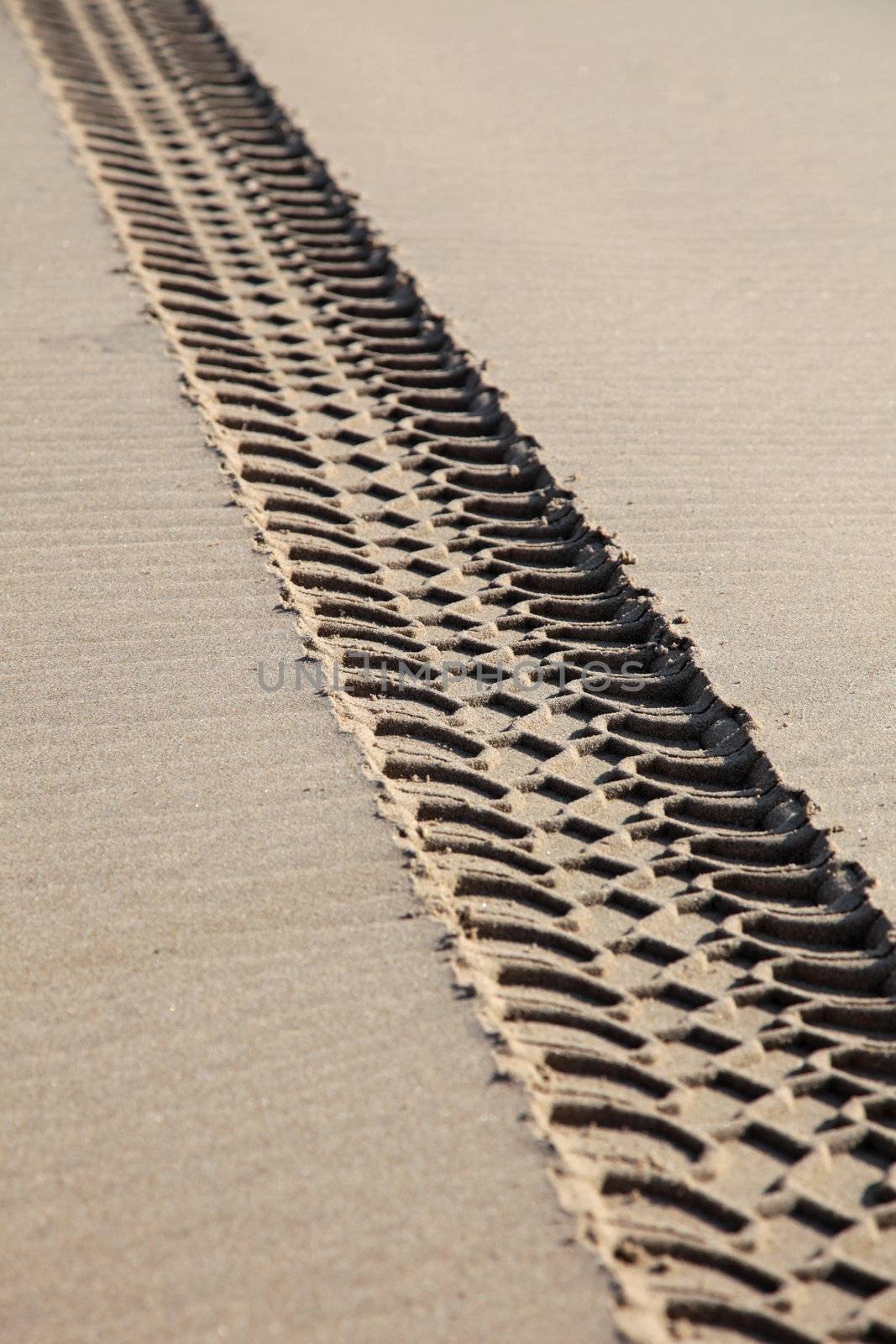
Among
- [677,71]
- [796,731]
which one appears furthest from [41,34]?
[796,731]

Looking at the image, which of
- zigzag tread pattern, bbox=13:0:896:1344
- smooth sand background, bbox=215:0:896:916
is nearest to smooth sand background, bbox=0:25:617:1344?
zigzag tread pattern, bbox=13:0:896:1344

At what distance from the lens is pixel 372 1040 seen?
2.77 metres

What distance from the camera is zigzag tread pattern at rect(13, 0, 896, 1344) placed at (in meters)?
2.55

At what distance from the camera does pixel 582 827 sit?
352 centimetres

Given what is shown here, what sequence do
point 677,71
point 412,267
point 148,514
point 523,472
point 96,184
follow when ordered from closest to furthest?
point 148,514 < point 523,472 < point 412,267 < point 96,184 < point 677,71

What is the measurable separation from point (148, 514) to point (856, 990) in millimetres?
2625

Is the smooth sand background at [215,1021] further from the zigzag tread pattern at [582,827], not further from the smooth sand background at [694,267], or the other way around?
the smooth sand background at [694,267]

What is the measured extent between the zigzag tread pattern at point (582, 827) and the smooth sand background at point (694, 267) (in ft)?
0.55

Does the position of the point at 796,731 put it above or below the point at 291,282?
below

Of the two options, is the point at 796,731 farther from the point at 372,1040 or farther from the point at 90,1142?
the point at 90,1142

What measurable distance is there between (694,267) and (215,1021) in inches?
190

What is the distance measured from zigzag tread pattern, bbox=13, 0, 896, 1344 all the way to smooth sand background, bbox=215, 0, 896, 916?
17cm

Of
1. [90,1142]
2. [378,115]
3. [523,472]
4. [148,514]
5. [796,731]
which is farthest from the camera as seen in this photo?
[378,115]

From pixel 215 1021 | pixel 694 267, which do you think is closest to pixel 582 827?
pixel 215 1021
